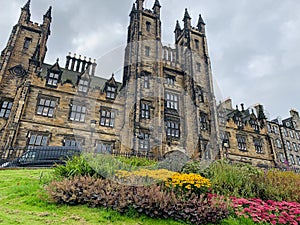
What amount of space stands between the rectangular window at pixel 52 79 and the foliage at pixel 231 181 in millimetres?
17020

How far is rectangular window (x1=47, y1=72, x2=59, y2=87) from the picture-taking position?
21719mm

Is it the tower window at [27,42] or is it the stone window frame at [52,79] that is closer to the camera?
the stone window frame at [52,79]

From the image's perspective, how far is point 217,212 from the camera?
6.33 meters

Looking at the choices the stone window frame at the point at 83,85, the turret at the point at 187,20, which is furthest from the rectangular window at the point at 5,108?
the turret at the point at 187,20

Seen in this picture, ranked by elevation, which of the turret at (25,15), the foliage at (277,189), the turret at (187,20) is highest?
the turret at (187,20)

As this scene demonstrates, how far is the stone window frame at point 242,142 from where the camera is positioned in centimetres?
2912

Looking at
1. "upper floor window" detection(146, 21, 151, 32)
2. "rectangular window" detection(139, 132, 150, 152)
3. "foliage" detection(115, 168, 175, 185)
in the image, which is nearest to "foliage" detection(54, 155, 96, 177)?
"foliage" detection(115, 168, 175, 185)

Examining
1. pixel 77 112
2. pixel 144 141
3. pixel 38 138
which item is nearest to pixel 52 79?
pixel 77 112

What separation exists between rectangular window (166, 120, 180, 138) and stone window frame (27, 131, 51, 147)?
11.3m

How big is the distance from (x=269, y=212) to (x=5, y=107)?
70.4ft

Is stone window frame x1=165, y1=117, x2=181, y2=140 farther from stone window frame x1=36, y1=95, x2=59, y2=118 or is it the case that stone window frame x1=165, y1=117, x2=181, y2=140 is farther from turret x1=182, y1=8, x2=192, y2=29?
turret x1=182, y1=8, x2=192, y2=29

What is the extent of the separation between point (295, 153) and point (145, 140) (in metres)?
29.6

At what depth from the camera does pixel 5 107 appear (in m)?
20.5

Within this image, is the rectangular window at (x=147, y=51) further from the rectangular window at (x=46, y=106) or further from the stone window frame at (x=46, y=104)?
the rectangular window at (x=46, y=106)
